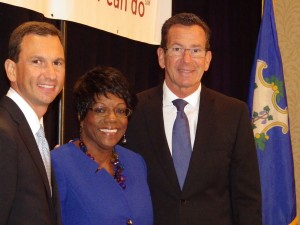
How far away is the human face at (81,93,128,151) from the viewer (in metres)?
2.45

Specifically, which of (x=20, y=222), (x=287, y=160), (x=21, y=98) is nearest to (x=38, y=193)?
(x=20, y=222)

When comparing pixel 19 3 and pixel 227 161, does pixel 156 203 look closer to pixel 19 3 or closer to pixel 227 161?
pixel 227 161

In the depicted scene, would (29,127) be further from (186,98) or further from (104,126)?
(186,98)

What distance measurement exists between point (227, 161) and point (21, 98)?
1.09 m

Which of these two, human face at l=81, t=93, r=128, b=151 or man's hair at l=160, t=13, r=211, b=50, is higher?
man's hair at l=160, t=13, r=211, b=50

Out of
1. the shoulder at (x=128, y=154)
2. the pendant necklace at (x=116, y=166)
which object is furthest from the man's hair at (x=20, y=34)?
the shoulder at (x=128, y=154)

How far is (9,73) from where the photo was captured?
81.1 inches

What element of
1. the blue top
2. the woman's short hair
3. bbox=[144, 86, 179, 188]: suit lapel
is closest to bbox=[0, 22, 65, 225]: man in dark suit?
the blue top

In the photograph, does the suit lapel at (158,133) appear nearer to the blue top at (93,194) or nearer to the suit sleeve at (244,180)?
the blue top at (93,194)

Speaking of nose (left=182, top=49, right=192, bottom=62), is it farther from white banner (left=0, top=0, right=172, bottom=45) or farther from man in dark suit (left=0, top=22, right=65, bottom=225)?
man in dark suit (left=0, top=22, right=65, bottom=225)

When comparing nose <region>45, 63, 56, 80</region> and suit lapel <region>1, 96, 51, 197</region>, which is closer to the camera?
suit lapel <region>1, 96, 51, 197</region>

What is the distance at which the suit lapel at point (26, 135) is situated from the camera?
1.91 metres

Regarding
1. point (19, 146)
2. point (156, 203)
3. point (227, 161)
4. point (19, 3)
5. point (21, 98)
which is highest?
point (19, 3)

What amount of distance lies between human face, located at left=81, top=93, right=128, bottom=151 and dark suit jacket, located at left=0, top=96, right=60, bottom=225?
1.71 feet
